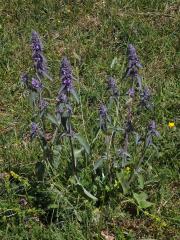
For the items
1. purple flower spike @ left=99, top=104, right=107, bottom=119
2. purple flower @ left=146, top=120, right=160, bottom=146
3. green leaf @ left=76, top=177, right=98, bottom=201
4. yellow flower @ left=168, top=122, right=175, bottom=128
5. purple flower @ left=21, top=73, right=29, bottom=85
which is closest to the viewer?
purple flower @ left=21, top=73, right=29, bottom=85

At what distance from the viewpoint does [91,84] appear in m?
4.30

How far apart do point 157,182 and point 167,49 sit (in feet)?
5.43

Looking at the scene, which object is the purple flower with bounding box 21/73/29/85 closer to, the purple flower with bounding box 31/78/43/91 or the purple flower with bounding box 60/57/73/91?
the purple flower with bounding box 31/78/43/91

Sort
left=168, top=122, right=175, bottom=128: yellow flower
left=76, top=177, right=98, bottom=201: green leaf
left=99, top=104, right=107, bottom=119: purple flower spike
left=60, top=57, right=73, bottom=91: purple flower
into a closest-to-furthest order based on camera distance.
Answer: left=60, top=57, right=73, bottom=91: purple flower → left=99, top=104, right=107, bottom=119: purple flower spike → left=76, top=177, right=98, bottom=201: green leaf → left=168, top=122, right=175, bottom=128: yellow flower

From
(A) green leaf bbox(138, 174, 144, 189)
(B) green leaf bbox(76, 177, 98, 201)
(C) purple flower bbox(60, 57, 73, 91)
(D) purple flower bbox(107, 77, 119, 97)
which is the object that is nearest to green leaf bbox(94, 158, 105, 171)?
(B) green leaf bbox(76, 177, 98, 201)

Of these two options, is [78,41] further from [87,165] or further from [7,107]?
[87,165]

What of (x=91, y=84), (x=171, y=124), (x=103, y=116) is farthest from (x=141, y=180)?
(x=91, y=84)

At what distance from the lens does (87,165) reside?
3.32m

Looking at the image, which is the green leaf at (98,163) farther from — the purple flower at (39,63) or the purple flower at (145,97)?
the purple flower at (39,63)

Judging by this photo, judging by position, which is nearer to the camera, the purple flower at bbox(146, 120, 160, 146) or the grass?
the purple flower at bbox(146, 120, 160, 146)

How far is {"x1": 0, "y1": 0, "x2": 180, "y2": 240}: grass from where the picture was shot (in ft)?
10.1

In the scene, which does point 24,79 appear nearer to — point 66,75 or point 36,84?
point 36,84

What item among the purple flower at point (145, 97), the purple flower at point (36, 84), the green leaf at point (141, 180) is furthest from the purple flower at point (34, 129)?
the green leaf at point (141, 180)

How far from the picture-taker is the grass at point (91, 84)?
3.09 m
